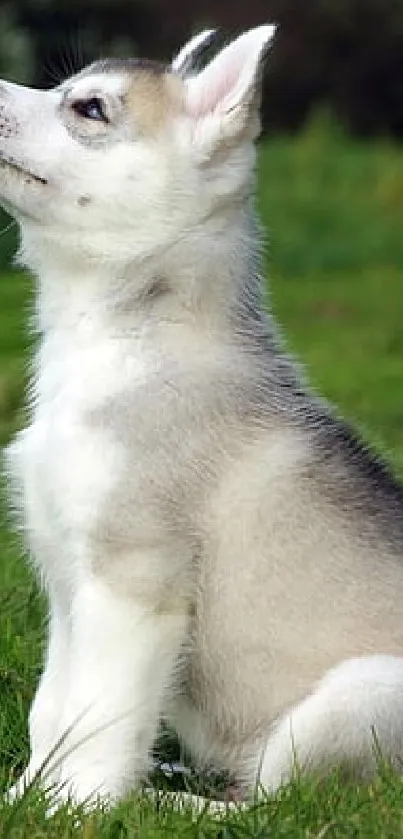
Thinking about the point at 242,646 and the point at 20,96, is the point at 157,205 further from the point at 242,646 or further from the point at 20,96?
the point at 242,646

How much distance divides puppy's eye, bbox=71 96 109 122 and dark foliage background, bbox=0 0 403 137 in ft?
62.9

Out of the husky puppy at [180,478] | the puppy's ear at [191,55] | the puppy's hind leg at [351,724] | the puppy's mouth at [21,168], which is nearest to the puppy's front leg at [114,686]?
the husky puppy at [180,478]

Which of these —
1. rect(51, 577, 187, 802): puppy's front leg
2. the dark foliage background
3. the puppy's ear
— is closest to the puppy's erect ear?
the puppy's ear

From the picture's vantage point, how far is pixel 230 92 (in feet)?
15.4

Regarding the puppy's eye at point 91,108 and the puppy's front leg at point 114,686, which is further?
the puppy's eye at point 91,108

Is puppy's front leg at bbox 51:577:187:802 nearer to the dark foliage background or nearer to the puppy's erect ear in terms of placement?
the puppy's erect ear

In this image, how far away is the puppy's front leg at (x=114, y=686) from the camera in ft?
14.4

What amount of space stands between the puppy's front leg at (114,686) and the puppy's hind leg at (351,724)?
33 centimetres

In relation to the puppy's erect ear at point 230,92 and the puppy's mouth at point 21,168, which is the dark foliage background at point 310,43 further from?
the puppy's mouth at point 21,168

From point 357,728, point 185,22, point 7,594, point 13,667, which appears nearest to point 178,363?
point 357,728

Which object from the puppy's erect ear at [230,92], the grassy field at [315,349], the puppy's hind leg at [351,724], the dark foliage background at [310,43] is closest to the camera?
the grassy field at [315,349]

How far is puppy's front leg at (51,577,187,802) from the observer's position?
4.39m

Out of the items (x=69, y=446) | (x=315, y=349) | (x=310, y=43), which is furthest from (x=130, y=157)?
(x=310, y=43)

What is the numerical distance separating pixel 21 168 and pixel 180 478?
86cm
